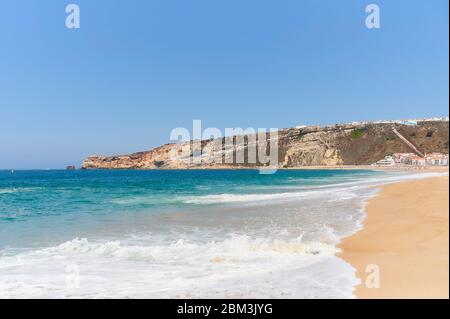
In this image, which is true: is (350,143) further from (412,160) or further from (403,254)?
(403,254)

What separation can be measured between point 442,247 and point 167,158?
158720 mm

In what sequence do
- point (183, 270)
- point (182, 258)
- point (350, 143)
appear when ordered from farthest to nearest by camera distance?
point (350, 143) → point (182, 258) → point (183, 270)

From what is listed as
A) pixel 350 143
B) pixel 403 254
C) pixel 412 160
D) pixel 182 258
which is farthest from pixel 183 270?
pixel 350 143

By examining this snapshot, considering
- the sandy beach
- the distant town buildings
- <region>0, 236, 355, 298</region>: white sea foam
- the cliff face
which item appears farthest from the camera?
the cliff face

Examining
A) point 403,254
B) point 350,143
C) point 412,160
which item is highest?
point 350,143

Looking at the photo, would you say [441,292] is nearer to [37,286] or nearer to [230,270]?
[230,270]

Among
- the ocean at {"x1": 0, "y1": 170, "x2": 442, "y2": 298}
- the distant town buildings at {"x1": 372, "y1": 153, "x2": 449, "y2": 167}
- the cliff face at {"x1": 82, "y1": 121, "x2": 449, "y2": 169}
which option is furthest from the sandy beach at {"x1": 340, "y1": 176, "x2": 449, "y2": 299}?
the cliff face at {"x1": 82, "y1": 121, "x2": 449, "y2": 169}

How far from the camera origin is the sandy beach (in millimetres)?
4703

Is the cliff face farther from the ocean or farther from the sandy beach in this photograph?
the ocean

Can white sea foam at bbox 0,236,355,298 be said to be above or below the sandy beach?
below

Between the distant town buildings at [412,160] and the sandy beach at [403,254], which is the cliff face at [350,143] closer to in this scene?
the distant town buildings at [412,160]

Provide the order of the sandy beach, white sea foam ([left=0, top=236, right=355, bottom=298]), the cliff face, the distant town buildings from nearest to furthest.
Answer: the sandy beach → white sea foam ([left=0, top=236, right=355, bottom=298]) → the distant town buildings → the cliff face

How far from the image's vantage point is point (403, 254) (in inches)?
255
